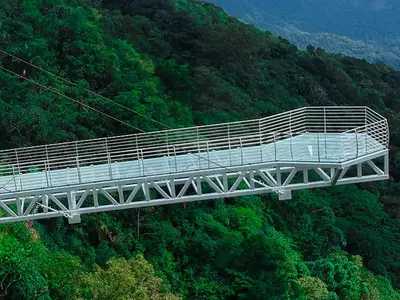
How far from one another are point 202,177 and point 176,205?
9563mm

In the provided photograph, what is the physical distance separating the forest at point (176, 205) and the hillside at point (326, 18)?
90501mm

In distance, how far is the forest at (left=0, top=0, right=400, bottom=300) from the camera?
2058 cm

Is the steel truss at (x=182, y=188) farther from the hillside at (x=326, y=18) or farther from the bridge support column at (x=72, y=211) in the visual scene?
the hillside at (x=326, y=18)

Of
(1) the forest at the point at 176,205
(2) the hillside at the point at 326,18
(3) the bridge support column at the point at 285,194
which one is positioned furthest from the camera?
(2) the hillside at the point at 326,18

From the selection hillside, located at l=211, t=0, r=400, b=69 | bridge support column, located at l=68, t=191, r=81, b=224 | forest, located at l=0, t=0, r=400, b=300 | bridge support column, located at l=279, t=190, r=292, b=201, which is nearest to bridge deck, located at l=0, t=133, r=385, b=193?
bridge support column, located at l=68, t=191, r=81, b=224

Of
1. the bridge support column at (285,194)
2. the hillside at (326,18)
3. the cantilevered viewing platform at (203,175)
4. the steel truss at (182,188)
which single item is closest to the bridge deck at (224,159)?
the cantilevered viewing platform at (203,175)

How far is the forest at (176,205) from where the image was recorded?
20.6m

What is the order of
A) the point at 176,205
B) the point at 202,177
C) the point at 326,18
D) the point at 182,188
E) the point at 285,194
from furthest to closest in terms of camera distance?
the point at 326,18 → the point at 176,205 → the point at 202,177 → the point at 285,194 → the point at 182,188

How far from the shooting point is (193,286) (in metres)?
24.2

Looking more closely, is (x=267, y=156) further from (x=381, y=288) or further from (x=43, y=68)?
(x=43, y=68)

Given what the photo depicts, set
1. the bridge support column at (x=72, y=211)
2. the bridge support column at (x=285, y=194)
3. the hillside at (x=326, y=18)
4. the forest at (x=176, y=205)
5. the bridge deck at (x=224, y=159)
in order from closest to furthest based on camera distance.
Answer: the bridge support column at (x=285, y=194)
the bridge support column at (x=72, y=211)
the bridge deck at (x=224, y=159)
the forest at (x=176, y=205)
the hillside at (x=326, y=18)

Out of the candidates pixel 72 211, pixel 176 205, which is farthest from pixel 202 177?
pixel 176 205

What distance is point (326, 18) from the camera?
Result: 167750mm

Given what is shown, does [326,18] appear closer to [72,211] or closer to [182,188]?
[182,188]
